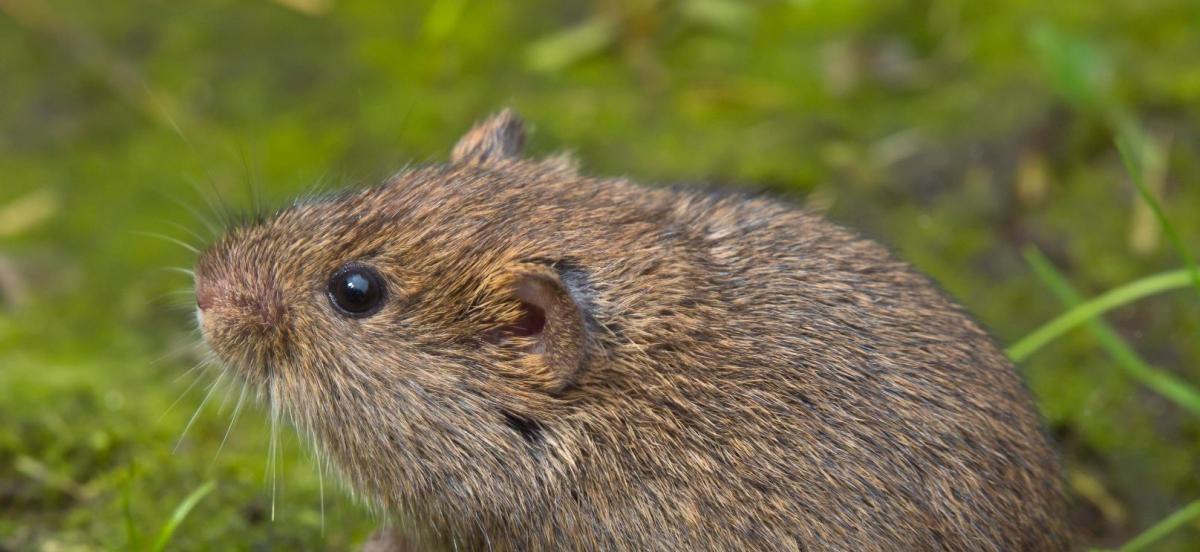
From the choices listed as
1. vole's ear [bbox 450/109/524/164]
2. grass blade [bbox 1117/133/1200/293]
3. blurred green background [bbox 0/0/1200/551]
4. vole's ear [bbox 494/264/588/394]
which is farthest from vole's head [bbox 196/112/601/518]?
grass blade [bbox 1117/133/1200/293]

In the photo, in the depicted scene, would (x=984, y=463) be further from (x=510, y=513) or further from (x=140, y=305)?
(x=140, y=305)

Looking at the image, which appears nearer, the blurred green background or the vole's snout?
the vole's snout

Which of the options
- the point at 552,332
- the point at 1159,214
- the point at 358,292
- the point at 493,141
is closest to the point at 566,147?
the point at 493,141

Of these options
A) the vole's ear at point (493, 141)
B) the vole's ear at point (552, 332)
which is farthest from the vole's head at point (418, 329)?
the vole's ear at point (493, 141)

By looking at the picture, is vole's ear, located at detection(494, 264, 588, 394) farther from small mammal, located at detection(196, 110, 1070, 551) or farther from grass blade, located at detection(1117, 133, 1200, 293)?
grass blade, located at detection(1117, 133, 1200, 293)

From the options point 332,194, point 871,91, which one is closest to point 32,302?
point 332,194

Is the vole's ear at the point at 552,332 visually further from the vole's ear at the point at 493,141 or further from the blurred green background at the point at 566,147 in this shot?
the blurred green background at the point at 566,147
